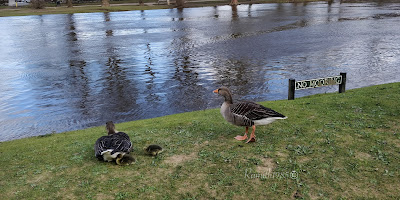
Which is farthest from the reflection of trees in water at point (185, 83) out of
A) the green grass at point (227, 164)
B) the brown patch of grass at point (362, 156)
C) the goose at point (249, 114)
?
the brown patch of grass at point (362, 156)

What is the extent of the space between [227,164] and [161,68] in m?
14.9

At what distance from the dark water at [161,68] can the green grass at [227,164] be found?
470 centimetres

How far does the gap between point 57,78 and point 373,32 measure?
98.2 feet

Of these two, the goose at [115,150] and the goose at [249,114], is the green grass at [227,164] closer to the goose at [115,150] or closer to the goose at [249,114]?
the goose at [115,150]

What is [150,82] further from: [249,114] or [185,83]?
[249,114]

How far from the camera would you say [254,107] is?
23.3ft

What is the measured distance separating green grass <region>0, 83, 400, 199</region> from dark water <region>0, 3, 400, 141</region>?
15.4ft

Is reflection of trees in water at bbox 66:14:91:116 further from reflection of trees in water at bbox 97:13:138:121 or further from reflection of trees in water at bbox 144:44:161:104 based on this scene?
reflection of trees in water at bbox 144:44:161:104

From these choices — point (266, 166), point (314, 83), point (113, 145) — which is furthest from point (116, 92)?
point (266, 166)

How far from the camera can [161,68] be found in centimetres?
2081

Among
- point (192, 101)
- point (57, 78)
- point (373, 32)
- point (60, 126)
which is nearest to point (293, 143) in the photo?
point (192, 101)

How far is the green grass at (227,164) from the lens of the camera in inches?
222

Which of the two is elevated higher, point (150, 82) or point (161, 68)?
point (161, 68)

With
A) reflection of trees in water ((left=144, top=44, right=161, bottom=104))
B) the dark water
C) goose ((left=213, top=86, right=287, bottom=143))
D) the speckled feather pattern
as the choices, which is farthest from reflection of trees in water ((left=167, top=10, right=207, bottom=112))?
Answer: the speckled feather pattern
